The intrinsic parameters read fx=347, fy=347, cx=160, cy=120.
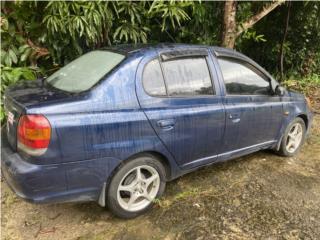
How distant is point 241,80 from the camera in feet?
12.6

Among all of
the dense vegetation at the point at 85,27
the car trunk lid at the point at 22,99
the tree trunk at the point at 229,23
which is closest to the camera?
the car trunk lid at the point at 22,99

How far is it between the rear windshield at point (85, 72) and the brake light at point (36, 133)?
48 cm

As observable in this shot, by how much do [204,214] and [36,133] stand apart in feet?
5.77

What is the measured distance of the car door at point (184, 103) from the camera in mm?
3143

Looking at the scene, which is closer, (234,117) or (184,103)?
(184,103)

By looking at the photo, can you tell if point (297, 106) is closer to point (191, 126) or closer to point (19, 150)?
point (191, 126)

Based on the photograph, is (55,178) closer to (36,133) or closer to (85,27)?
(36,133)

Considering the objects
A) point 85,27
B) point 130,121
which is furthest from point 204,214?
point 85,27

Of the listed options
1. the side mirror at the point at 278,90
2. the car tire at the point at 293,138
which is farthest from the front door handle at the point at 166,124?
the car tire at the point at 293,138

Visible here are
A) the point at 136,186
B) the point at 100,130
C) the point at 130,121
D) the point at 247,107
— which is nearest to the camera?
the point at 100,130

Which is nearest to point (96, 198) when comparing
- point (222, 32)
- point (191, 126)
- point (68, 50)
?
point (191, 126)

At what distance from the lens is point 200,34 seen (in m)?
6.10

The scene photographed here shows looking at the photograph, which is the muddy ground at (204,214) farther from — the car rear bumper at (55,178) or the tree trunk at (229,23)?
the tree trunk at (229,23)

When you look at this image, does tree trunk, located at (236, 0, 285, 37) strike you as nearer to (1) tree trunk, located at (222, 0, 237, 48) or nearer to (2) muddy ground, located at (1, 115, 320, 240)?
(1) tree trunk, located at (222, 0, 237, 48)
